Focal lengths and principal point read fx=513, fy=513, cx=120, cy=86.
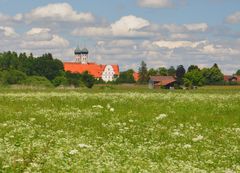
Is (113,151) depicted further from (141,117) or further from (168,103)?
(168,103)

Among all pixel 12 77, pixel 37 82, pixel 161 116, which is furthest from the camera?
pixel 12 77

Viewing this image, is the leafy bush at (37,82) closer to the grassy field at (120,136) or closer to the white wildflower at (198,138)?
the grassy field at (120,136)

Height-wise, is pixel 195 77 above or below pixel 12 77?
below

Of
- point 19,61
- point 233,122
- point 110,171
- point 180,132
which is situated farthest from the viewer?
point 19,61

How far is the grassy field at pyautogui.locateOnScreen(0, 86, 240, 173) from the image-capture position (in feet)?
50.2

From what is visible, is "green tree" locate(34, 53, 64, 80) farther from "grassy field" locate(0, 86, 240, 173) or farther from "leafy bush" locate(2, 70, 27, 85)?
"grassy field" locate(0, 86, 240, 173)

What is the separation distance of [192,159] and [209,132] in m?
6.37

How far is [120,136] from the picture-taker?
21297 millimetres

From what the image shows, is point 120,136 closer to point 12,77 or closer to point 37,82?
point 37,82

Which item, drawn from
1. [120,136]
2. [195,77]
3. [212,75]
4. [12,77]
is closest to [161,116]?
[120,136]

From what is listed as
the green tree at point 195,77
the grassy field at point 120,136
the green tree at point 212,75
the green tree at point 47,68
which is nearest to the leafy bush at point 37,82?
the green tree at point 47,68

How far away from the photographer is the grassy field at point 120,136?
15.3m

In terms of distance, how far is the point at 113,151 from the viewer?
17.6 meters

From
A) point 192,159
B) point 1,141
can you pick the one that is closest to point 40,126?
point 1,141
